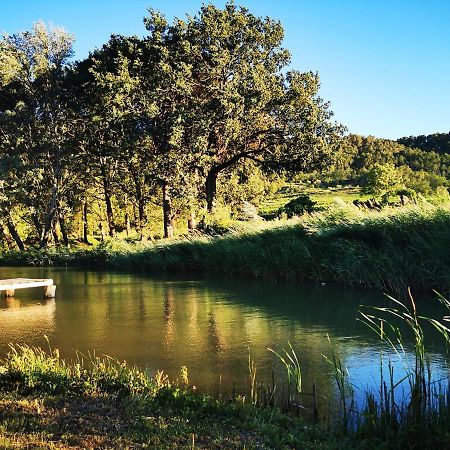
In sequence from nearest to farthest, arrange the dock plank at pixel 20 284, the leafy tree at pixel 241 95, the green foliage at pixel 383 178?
the dock plank at pixel 20 284
the leafy tree at pixel 241 95
the green foliage at pixel 383 178

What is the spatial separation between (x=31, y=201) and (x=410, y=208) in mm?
32452

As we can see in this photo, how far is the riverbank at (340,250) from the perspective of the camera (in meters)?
12.6

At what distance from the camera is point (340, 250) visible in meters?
15.3

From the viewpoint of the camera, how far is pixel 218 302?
43.8ft

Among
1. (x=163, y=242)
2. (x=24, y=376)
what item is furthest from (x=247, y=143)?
(x=24, y=376)

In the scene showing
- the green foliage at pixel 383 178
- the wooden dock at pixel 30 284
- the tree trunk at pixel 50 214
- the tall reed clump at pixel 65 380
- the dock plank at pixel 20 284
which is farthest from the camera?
the green foliage at pixel 383 178

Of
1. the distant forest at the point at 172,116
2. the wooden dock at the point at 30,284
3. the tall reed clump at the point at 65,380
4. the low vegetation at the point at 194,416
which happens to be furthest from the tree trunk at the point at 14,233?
the low vegetation at the point at 194,416

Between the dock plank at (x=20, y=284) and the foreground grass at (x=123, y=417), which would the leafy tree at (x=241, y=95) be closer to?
the dock plank at (x=20, y=284)

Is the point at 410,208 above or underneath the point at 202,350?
above

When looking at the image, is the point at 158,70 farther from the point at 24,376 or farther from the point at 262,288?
the point at 24,376

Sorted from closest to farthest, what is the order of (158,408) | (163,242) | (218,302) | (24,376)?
1. (158,408)
2. (24,376)
3. (218,302)
4. (163,242)

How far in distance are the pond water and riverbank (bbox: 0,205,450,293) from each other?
0.74m

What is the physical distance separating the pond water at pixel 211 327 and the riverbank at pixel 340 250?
74cm

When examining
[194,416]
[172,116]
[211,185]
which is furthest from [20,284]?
[211,185]
